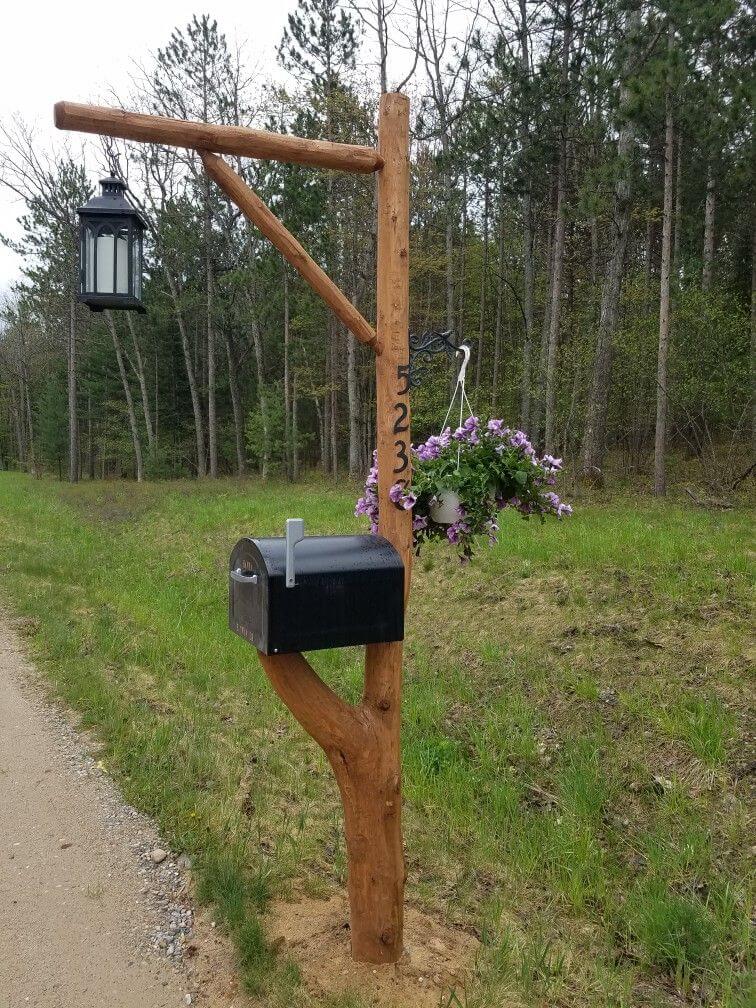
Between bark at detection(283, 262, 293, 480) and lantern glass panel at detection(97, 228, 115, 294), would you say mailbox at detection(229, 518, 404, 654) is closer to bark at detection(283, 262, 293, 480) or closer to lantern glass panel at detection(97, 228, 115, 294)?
lantern glass panel at detection(97, 228, 115, 294)

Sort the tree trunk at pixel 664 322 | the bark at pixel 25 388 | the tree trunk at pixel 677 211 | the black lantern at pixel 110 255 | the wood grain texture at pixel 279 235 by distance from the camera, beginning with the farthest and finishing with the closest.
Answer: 1. the bark at pixel 25 388
2. the tree trunk at pixel 677 211
3. the tree trunk at pixel 664 322
4. the black lantern at pixel 110 255
5. the wood grain texture at pixel 279 235

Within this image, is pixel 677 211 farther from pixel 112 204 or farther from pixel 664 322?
pixel 112 204

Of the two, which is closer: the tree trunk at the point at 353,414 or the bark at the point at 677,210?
the bark at the point at 677,210

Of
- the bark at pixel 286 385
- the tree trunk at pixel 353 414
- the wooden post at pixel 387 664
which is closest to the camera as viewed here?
the wooden post at pixel 387 664

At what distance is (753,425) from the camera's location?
35.3 ft

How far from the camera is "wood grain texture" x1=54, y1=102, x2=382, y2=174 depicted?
90.8 inches

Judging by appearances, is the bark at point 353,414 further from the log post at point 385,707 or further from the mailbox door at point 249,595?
the mailbox door at point 249,595

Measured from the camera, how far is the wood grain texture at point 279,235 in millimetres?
2404

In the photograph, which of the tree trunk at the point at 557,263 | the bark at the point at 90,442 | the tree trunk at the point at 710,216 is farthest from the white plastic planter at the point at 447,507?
the bark at the point at 90,442

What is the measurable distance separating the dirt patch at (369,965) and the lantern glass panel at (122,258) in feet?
8.83

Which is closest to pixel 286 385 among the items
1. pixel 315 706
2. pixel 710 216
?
pixel 710 216

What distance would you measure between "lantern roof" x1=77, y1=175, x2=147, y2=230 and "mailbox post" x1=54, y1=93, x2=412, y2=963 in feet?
1.15

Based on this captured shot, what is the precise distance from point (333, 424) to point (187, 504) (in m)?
10.4

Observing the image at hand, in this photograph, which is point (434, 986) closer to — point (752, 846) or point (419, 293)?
point (752, 846)
